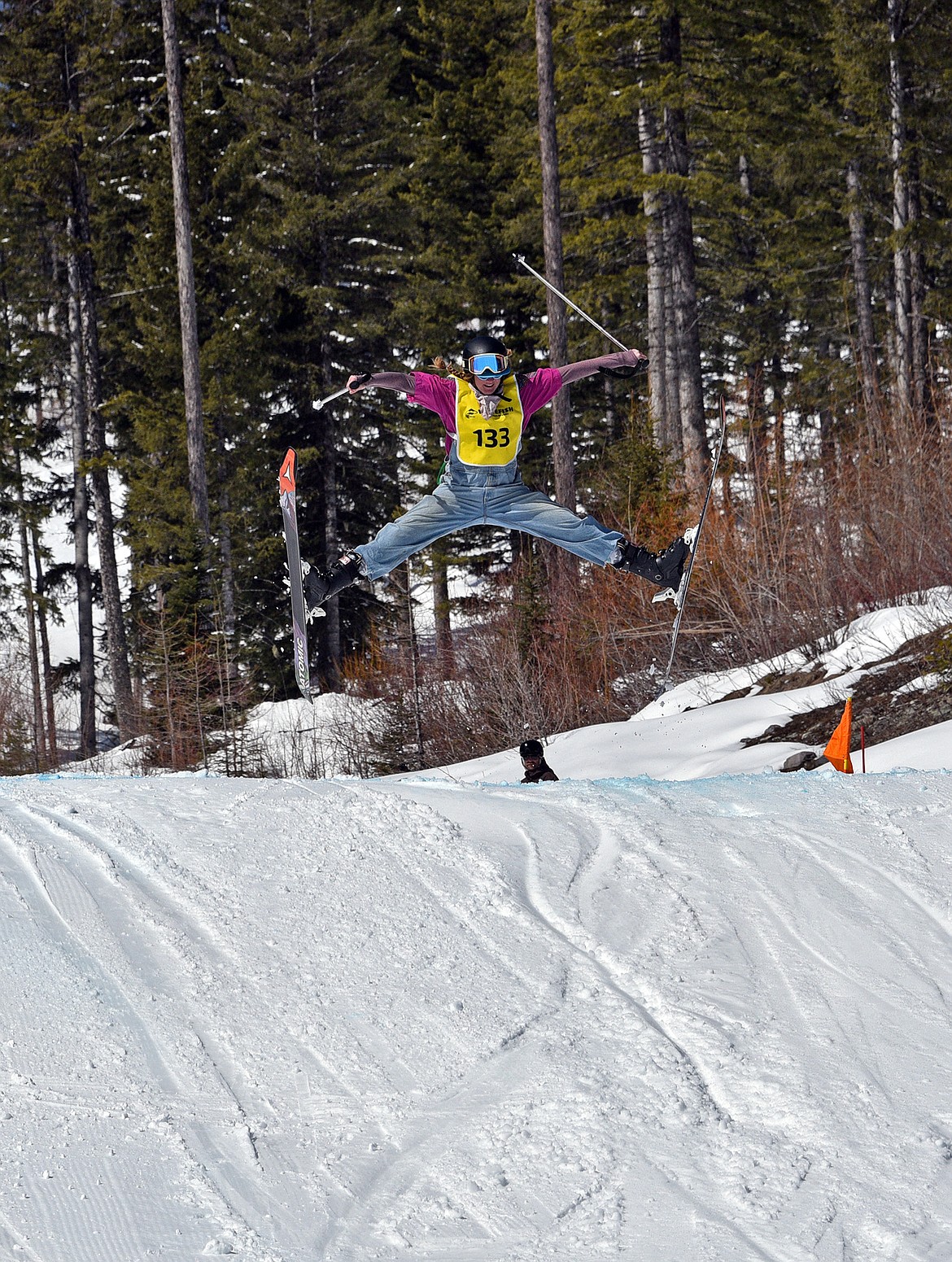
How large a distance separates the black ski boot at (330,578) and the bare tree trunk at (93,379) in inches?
637

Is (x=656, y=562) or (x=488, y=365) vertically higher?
(x=488, y=365)

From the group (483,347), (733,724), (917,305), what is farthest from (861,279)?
(483,347)

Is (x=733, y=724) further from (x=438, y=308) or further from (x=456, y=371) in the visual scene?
(x=438, y=308)

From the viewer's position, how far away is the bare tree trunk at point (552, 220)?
17.1m

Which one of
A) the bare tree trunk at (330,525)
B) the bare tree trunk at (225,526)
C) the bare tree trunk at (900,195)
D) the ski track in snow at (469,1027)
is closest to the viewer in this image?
the ski track in snow at (469,1027)

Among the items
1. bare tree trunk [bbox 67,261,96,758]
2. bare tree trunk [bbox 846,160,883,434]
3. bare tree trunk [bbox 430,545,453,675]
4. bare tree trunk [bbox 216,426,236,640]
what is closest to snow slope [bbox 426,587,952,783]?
bare tree trunk [bbox 430,545,453,675]

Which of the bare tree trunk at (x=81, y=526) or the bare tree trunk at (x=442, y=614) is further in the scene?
the bare tree trunk at (x=81, y=526)

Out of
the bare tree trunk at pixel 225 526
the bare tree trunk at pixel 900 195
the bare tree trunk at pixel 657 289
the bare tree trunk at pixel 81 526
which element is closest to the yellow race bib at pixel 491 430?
the bare tree trunk at pixel 657 289

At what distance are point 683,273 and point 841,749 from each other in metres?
11.7

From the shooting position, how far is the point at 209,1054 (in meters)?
4.86

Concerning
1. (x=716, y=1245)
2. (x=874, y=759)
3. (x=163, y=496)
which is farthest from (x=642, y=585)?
(x=716, y=1245)

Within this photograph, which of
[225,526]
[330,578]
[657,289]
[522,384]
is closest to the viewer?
[522,384]

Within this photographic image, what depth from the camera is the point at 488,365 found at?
7730mm

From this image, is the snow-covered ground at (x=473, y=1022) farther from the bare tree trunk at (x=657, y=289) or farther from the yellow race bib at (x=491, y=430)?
the bare tree trunk at (x=657, y=289)
